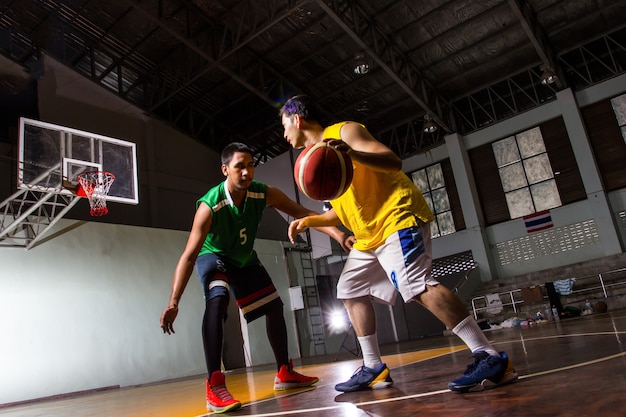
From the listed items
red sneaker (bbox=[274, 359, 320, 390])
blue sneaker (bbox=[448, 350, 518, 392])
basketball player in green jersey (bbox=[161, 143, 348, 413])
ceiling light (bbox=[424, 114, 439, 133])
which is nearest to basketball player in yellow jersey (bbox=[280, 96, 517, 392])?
blue sneaker (bbox=[448, 350, 518, 392])

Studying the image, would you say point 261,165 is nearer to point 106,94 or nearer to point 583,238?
point 106,94

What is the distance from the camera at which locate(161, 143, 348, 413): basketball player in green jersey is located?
9.14 feet

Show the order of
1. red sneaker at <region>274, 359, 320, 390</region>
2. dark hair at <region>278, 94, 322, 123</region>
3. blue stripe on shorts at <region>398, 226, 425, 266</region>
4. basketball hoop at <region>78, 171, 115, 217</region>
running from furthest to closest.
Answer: basketball hoop at <region>78, 171, 115, 217</region>
red sneaker at <region>274, 359, 320, 390</region>
dark hair at <region>278, 94, 322, 123</region>
blue stripe on shorts at <region>398, 226, 425, 266</region>

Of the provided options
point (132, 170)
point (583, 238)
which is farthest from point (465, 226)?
point (132, 170)

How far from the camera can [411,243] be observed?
2197mm

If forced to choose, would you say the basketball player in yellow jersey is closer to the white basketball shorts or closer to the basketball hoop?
the white basketball shorts

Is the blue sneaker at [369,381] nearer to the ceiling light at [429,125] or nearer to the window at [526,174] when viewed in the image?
the ceiling light at [429,125]

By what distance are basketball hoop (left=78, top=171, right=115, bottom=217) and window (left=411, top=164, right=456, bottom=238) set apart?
11.3 meters

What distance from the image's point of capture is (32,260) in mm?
8641

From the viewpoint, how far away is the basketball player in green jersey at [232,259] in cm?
279

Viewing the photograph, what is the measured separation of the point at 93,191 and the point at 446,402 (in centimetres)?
856

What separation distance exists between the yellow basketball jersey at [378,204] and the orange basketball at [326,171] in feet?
0.76

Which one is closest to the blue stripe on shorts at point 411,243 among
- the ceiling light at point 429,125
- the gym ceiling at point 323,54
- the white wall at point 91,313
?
the white wall at point 91,313

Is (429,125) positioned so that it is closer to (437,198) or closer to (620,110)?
(437,198)
